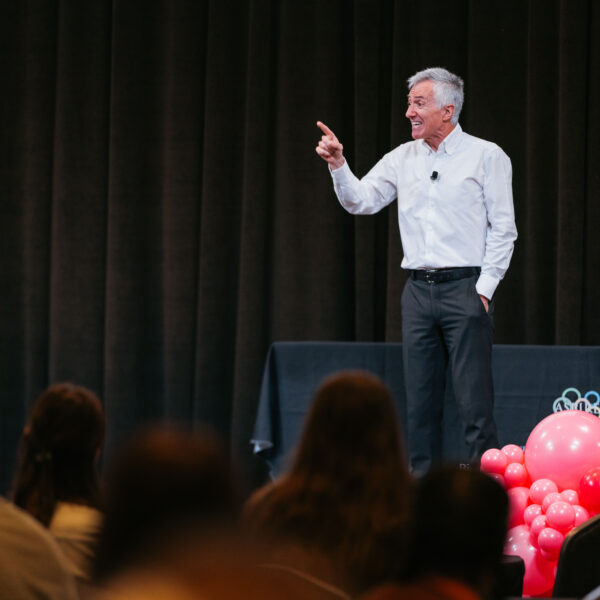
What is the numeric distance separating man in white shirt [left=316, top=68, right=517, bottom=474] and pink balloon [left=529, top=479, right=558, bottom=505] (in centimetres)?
49

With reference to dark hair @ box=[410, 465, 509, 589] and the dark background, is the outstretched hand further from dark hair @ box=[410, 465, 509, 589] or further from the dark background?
dark hair @ box=[410, 465, 509, 589]

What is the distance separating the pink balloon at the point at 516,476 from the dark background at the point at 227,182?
145cm

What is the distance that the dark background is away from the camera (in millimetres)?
4617

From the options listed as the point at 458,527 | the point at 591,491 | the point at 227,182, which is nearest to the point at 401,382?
the point at 591,491

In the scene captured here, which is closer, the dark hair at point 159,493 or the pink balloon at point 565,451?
the dark hair at point 159,493

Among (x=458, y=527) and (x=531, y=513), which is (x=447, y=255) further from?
(x=458, y=527)

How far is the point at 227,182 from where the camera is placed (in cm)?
495

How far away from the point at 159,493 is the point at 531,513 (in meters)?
2.16

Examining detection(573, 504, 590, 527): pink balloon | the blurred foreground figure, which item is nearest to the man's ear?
detection(573, 504, 590, 527): pink balloon

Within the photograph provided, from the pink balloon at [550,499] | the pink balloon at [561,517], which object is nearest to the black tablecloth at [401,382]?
the pink balloon at [550,499]

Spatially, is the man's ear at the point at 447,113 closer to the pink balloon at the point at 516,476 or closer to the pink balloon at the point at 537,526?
the pink balloon at the point at 516,476

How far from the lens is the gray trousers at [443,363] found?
348 cm

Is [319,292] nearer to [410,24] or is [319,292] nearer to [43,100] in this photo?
[410,24]

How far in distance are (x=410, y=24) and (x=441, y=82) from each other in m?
1.10
